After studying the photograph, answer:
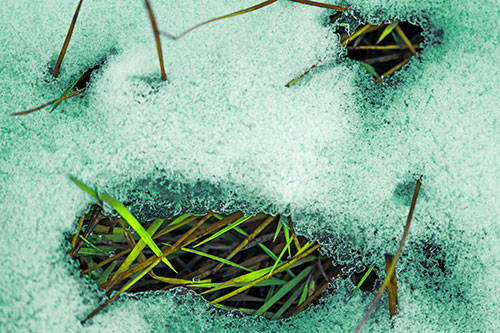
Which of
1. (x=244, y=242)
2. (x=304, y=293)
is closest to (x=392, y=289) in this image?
(x=304, y=293)

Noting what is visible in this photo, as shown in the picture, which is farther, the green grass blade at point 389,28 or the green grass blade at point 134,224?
the green grass blade at point 389,28

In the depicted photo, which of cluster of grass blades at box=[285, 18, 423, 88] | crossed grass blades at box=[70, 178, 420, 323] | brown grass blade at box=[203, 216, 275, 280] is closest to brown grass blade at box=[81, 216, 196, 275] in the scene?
crossed grass blades at box=[70, 178, 420, 323]

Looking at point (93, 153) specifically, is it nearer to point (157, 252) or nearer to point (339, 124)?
point (157, 252)

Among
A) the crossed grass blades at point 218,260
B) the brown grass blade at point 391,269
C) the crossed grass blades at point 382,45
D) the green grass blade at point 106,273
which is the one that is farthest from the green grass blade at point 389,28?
the green grass blade at point 106,273

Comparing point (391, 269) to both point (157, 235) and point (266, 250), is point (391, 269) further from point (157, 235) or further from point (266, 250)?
point (157, 235)

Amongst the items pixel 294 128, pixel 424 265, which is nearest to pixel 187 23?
pixel 294 128

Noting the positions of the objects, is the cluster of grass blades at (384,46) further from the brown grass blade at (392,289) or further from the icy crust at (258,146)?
the brown grass blade at (392,289)
